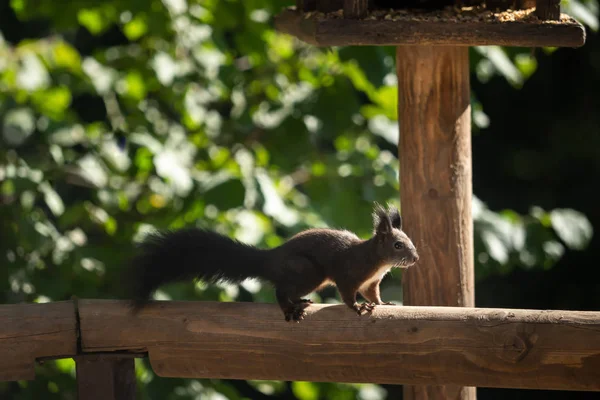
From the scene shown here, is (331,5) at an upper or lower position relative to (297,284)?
upper

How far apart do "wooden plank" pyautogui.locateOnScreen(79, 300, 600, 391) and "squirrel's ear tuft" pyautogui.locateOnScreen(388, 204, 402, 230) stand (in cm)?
30

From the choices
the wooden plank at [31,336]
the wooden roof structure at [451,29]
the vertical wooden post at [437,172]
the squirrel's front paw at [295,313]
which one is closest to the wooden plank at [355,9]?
the wooden roof structure at [451,29]

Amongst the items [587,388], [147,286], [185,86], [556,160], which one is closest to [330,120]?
[185,86]

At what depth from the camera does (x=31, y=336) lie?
86.5 inches

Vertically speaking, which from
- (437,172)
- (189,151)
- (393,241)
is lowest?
(189,151)

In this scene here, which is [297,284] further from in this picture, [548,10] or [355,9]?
[548,10]

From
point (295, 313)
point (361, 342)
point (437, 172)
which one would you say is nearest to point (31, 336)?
point (295, 313)

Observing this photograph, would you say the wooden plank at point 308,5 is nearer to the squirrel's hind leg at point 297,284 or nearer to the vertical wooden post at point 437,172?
the vertical wooden post at point 437,172

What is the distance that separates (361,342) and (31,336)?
2.57 ft

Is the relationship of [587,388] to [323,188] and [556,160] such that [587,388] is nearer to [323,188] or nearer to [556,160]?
[323,188]

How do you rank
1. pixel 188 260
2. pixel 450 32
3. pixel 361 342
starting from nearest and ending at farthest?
pixel 361 342 < pixel 450 32 < pixel 188 260

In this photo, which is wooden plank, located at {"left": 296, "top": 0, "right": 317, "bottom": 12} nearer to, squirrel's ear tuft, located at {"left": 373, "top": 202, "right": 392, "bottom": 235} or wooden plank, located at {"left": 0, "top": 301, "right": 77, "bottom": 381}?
squirrel's ear tuft, located at {"left": 373, "top": 202, "right": 392, "bottom": 235}

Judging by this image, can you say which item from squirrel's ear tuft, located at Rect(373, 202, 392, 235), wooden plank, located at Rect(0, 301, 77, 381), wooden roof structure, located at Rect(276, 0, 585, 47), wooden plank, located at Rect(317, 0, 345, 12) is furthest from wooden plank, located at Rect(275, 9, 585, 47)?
wooden plank, located at Rect(0, 301, 77, 381)

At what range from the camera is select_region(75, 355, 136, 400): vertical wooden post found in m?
2.23
